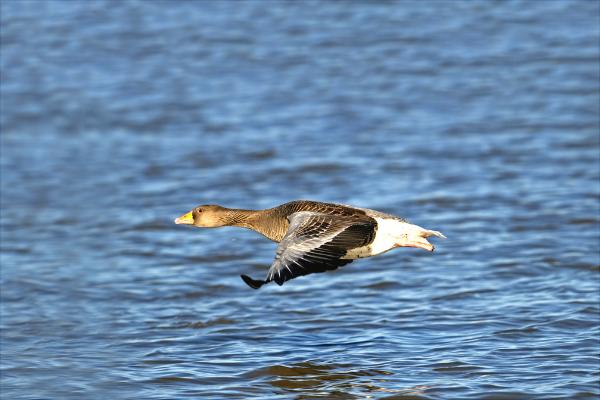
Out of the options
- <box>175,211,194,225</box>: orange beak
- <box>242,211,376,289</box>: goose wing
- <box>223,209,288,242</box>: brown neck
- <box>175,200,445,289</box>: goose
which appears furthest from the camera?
<box>175,211,194,225</box>: orange beak

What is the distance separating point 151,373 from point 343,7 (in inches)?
547

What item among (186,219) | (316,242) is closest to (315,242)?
(316,242)

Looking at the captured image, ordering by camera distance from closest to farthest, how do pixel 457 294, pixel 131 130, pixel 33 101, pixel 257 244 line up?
1. pixel 457 294
2. pixel 257 244
3. pixel 131 130
4. pixel 33 101

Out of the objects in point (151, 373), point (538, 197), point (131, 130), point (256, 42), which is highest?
point (256, 42)

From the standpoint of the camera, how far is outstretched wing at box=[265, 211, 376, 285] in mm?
7918

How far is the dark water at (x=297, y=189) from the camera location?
9.61 meters

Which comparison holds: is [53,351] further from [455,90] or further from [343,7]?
[343,7]

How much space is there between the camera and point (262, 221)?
984 centimetres

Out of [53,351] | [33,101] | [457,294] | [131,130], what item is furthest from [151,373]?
[33,101]

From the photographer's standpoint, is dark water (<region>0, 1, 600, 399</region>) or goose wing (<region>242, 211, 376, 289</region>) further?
dark water (<region>0, 1, 600, 399</region>)

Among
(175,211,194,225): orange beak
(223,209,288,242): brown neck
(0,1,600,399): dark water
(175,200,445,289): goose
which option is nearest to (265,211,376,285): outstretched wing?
(175,200,445,289): goose

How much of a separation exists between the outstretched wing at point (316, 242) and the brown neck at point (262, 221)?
422mm

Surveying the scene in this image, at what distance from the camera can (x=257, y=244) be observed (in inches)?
525

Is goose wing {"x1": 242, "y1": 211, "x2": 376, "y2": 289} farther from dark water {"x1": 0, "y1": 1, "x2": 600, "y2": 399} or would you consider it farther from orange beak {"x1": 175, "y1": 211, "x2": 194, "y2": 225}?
orange beak {"x1": 175, "y1": 211, "x2": 194, "y2": 225}
